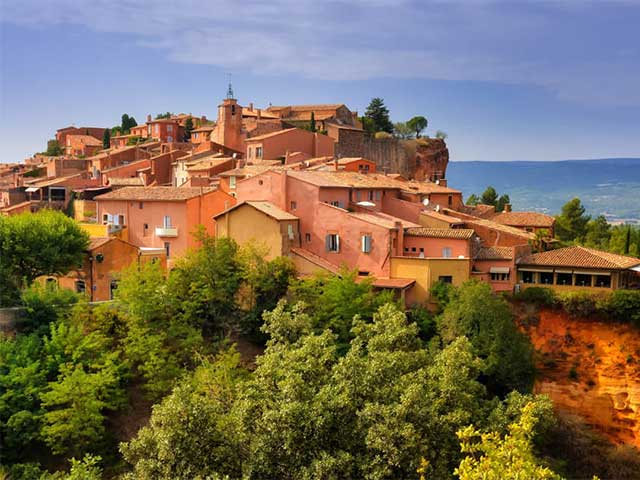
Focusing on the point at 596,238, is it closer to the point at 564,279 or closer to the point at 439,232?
the point at 564,279

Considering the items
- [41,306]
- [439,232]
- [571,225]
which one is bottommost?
[41,306]

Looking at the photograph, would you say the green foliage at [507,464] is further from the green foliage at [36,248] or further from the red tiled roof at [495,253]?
the green foliage at [36,248]

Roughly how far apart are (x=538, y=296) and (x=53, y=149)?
63.3 meters

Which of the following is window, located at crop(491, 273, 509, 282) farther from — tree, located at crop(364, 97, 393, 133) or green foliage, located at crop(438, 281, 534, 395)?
tree, located at crop(364, 97, 393, 133)

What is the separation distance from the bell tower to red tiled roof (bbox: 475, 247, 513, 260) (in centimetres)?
3149

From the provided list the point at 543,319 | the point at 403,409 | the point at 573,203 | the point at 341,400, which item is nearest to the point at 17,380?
the point at 341,400

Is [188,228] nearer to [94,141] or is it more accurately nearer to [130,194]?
[130,194]

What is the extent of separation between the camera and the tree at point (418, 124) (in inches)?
3130

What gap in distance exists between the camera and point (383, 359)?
2116 cm

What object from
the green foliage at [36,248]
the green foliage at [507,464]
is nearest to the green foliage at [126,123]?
the green foliage at [36,248]

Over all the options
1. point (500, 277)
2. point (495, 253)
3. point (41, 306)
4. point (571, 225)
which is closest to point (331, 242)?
point (495, 253)

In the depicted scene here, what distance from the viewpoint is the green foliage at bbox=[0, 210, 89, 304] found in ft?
101

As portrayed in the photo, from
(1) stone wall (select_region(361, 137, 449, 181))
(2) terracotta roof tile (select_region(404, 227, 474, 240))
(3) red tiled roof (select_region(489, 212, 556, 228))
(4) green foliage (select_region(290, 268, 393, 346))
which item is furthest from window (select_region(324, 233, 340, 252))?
(1) stone wall (select_region(361, 137, 449, 181))

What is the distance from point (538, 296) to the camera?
32438 mm
